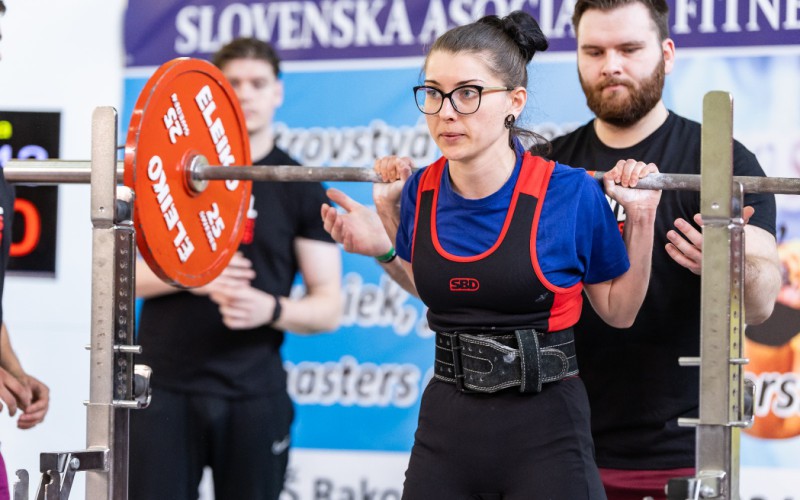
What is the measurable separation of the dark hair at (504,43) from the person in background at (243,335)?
69.6 inches

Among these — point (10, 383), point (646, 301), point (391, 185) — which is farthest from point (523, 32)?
point (10, 383)

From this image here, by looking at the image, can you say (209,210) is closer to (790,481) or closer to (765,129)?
(765,129)

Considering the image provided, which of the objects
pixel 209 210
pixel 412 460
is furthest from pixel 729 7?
pixel 412 460

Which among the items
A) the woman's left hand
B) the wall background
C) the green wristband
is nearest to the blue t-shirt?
the woman's left hand

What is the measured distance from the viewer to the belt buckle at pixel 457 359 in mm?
2512

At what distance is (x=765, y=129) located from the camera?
152 inches

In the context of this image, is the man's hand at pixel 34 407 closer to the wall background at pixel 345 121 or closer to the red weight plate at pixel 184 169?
the red weight plate at pixel 184 169

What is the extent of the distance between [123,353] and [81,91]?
218 centimetres

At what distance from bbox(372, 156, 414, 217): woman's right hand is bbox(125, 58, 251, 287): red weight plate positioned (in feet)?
1.77

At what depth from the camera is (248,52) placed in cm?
434

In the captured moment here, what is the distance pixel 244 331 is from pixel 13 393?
1.27 m

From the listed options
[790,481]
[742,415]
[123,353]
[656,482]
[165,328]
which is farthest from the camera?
[165,328]

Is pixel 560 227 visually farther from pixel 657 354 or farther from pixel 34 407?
pixel 34 407

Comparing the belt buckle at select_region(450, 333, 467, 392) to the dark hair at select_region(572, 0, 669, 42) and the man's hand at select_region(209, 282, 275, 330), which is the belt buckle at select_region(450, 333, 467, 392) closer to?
the dark hair at select_region(572, 0, 669, 42)
